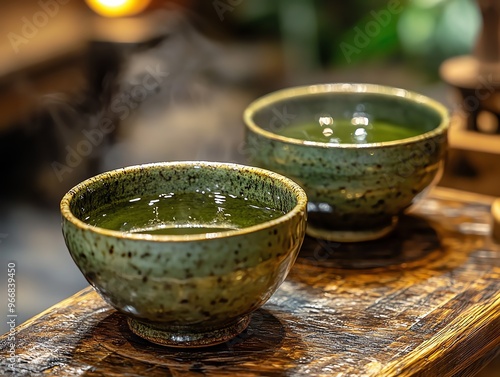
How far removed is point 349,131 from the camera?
1395 millimetres

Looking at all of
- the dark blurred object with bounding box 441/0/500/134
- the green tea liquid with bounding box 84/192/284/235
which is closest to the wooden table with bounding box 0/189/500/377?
the green tea liquid with bounding box 84/192/284/235

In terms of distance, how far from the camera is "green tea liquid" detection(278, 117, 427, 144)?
1366mm

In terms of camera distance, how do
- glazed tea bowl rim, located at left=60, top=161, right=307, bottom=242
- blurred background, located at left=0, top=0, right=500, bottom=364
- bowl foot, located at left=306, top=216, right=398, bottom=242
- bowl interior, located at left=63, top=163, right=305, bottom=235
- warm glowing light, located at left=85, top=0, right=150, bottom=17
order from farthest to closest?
warm glowing light, located at left=85, top=0, right=150, bottom=17 < blurred background, located at left=0, top=0, right=500, bottom=364 < bowl foot, located at left=306, top=216, right=398, bottom=242 < bowl interior, located at left=63, top=163, right=305, bottom=235 < glazed tea bowl rim, located at left=60, top=161, right=307, bottom=242

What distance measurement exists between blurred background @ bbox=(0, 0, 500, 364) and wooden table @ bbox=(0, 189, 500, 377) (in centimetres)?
66

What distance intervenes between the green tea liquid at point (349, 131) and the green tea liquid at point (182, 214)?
32 cm

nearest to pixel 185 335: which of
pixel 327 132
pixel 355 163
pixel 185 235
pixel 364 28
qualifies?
pixel 185 235

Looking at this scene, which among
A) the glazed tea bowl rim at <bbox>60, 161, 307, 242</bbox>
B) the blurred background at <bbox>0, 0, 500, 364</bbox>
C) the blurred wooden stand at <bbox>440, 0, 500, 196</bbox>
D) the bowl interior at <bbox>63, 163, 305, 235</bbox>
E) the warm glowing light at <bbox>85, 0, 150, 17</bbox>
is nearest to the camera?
the glazed tea bowl rim at <bbox>60, 161, 307, 242</bbox>

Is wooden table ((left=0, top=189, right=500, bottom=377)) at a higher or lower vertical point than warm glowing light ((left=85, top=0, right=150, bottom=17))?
lower

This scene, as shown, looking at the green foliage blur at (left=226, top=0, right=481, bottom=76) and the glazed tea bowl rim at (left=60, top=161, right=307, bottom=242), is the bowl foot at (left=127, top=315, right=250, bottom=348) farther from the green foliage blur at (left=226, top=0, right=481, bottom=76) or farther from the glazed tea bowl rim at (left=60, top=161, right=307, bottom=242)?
the green foliage blur at (left=226, top=0, right=481, bottom=76)

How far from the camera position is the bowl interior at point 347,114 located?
4.54 feet

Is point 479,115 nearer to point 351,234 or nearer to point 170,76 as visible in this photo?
point 351,234

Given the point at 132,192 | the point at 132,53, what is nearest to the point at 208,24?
the point at 132,53

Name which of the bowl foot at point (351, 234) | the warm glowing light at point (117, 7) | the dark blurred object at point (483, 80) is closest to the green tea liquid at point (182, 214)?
the bowl foot at point (351, 234)

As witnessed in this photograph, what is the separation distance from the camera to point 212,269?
90cm
